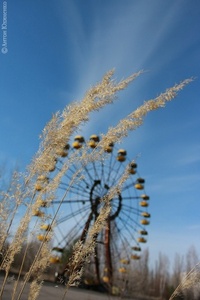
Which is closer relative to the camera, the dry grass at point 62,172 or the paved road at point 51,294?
the dry grass at point 62,172

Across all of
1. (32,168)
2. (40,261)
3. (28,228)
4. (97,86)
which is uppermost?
(97,86)

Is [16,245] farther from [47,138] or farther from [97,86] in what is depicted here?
[97,86]

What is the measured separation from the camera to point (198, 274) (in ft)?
7.61

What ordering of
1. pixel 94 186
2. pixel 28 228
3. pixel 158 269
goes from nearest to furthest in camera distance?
pixel 28 228 → pixel 94 186 → pixel 158 269

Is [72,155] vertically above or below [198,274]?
above

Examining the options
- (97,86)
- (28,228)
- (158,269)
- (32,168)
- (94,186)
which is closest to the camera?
(97,86)

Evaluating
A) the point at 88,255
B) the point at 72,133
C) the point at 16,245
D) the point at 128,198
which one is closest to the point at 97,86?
the point at 72,133

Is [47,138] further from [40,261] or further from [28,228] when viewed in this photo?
[40,261]

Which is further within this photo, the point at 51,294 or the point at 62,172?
the point at 51,294

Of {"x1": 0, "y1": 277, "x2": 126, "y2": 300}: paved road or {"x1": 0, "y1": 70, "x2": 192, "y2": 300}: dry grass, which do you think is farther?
{"x1": 0, "y1": 277, "x2": 126, "y2": 300}: paved road

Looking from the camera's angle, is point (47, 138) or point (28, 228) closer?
point (47, 138)

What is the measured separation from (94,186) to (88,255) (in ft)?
44.5

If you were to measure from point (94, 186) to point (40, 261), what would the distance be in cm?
1333

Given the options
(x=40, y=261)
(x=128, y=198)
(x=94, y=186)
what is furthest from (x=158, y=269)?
(x=40, y=261)
